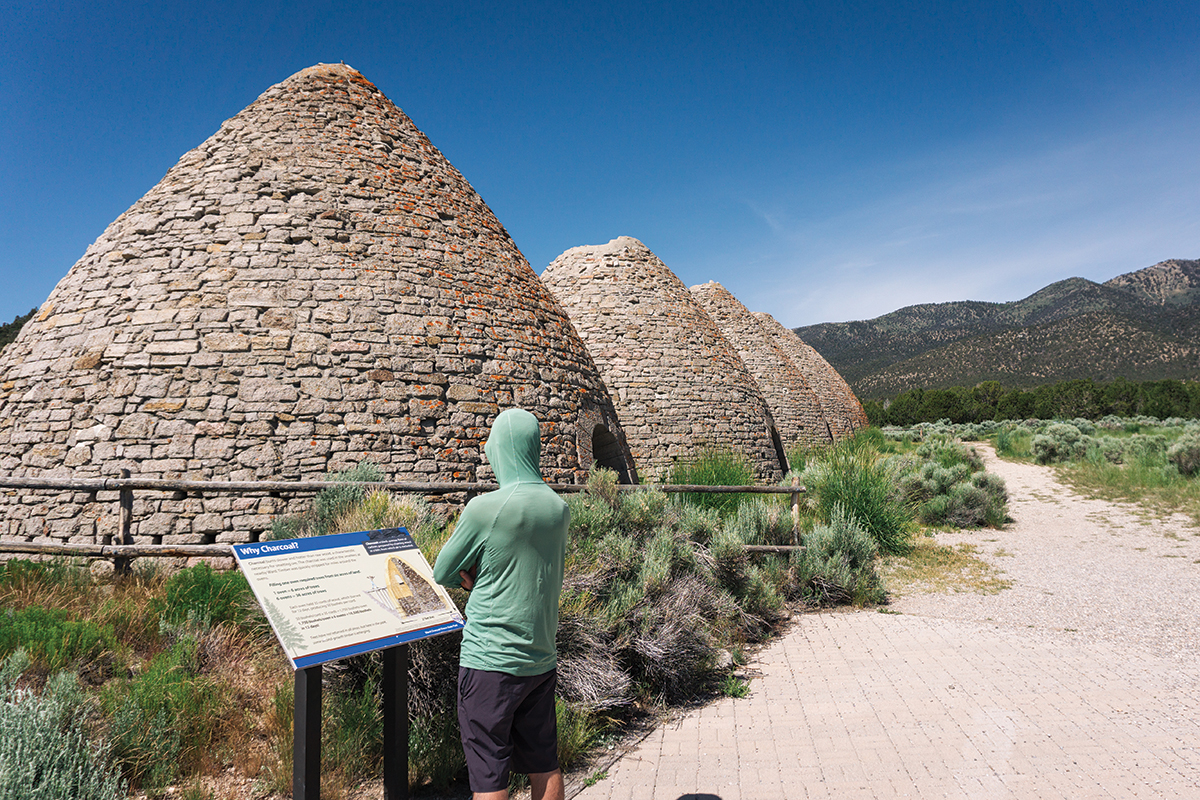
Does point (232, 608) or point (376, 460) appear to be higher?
point (376, 460)

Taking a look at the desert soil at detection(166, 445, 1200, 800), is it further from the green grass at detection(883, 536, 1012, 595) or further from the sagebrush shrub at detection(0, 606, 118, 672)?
the sagebrush shrub at detection(0, 606, 118, 672)

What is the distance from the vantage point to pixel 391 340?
6566 millimetres

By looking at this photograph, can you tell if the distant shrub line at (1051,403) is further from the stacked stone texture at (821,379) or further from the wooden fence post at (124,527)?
the wooden fence post at (124,527)

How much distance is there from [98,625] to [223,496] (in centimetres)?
194

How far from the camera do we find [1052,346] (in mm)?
63000

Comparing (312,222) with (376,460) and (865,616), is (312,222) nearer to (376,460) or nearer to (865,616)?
(376,460)

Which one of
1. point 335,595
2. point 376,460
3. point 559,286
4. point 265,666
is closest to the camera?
point 335,595

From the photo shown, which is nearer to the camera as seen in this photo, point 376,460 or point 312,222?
point 376,460

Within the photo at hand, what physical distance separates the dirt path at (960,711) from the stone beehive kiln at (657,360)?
216 inches

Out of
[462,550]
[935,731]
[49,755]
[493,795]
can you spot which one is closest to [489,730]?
[493,795]

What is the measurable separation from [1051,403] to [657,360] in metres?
41.5

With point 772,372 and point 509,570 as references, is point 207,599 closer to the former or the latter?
point 509,570

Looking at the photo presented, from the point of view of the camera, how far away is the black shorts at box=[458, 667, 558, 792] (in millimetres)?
2322

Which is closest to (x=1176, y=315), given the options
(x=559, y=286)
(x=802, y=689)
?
(x=559, y=286)
